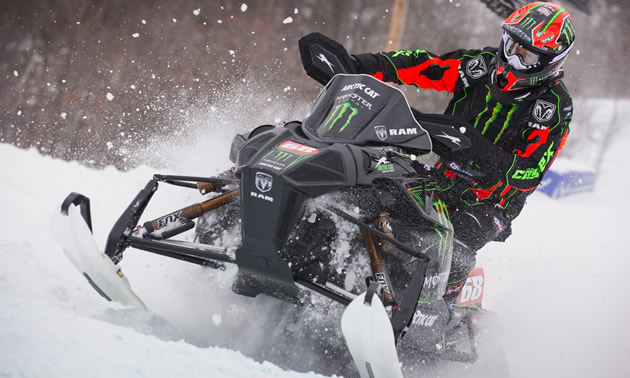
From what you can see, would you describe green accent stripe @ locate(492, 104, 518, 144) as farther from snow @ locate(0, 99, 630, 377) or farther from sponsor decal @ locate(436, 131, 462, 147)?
snow @ locate(0, 99, 630, 377)

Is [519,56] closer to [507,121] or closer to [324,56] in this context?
[507,121]

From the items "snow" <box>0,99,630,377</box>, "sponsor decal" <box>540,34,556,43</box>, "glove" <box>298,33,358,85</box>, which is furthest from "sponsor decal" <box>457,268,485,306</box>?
"glove" <box>298,33,358,85</box>

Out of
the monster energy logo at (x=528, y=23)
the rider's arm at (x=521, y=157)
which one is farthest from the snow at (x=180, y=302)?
the monster energy logo at (x=528, y=23)

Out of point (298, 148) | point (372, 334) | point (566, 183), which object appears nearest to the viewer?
point (372, 334)

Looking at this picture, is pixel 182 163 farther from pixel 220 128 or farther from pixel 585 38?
pixel 585 38

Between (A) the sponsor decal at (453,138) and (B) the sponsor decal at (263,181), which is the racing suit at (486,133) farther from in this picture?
(B) the sponsor decal at (263,181)

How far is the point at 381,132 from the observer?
9.03 ft

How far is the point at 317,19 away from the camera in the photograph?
1123 cm

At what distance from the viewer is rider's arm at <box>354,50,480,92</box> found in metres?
3.70

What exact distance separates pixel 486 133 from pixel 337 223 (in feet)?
4.25

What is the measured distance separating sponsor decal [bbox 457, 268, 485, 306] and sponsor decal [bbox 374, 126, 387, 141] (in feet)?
5.16

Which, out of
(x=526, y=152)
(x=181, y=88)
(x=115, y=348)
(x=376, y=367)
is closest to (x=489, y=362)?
(x=526, y=152)

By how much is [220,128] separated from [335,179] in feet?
9.07

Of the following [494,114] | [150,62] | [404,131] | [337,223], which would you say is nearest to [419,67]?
[494,114]
